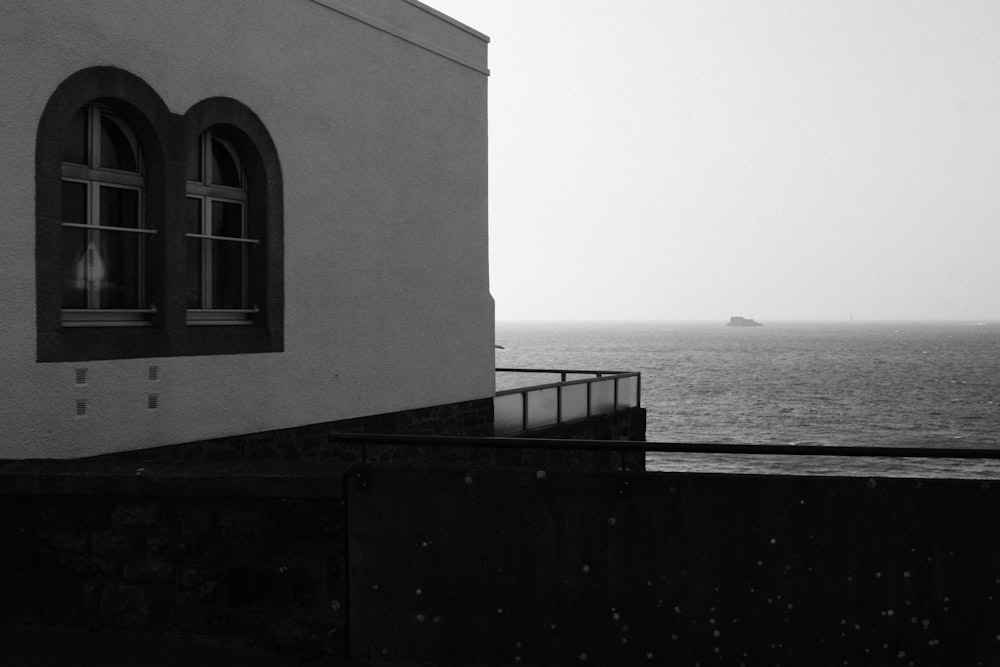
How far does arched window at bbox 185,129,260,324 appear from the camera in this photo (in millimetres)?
11211

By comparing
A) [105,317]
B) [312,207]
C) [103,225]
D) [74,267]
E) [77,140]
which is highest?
[77,140]

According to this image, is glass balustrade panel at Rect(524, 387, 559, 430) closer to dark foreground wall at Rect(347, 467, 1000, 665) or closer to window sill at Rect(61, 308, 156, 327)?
window sill at Rect(61, 308, 156, 327)

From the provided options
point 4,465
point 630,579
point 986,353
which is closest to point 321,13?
point 4,465

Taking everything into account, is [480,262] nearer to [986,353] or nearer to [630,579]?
[630,579]

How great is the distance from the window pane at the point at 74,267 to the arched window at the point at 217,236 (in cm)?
135

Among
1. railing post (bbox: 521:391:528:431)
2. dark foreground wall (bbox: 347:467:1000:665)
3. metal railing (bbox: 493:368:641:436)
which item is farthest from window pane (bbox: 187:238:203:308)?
railing post (bbox: 521:391:528:431)

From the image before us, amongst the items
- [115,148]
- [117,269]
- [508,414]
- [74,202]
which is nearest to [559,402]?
[508,414]

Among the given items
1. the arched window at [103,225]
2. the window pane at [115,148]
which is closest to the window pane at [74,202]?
the arched window at [103,225]

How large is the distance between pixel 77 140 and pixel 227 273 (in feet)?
8.16

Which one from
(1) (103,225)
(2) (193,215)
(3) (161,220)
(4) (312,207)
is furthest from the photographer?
(4) (312,207)

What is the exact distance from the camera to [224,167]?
38.5 ft

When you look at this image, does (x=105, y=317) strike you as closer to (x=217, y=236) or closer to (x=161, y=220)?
(x=161, y=220)

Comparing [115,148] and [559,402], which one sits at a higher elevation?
[115,148]

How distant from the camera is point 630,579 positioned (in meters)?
5.45
